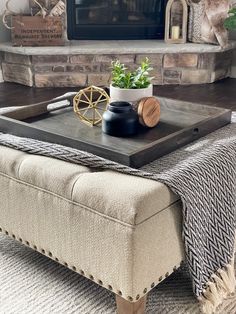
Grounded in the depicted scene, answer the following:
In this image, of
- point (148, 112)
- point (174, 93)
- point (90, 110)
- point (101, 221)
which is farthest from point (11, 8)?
point (101, 221)

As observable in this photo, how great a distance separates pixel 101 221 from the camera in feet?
3.88

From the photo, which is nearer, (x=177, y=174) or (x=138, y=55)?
(x=177, y=174)

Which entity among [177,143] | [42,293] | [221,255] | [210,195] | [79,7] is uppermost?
[79,7]

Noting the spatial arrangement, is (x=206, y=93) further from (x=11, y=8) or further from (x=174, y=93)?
(x=11, y=8)

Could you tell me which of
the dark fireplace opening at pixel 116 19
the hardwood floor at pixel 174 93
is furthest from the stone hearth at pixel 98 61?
the dark fireplace opening at pixel 116 19

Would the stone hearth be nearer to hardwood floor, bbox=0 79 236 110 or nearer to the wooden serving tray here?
hardwood floor, bbox=0 79 236 110

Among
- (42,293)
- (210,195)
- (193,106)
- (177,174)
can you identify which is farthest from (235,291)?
(193,106)

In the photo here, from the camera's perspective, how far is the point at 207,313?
1335 millimetres

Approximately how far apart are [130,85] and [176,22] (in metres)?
2.93

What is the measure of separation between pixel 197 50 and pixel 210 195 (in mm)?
3004

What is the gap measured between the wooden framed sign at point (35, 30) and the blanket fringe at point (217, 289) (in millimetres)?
3189

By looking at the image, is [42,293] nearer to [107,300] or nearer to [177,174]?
[107,300]

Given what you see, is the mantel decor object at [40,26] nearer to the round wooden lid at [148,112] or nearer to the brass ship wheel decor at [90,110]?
the brass ship wheel decor at [90,110]

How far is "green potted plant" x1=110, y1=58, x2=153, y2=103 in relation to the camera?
5.46ft
